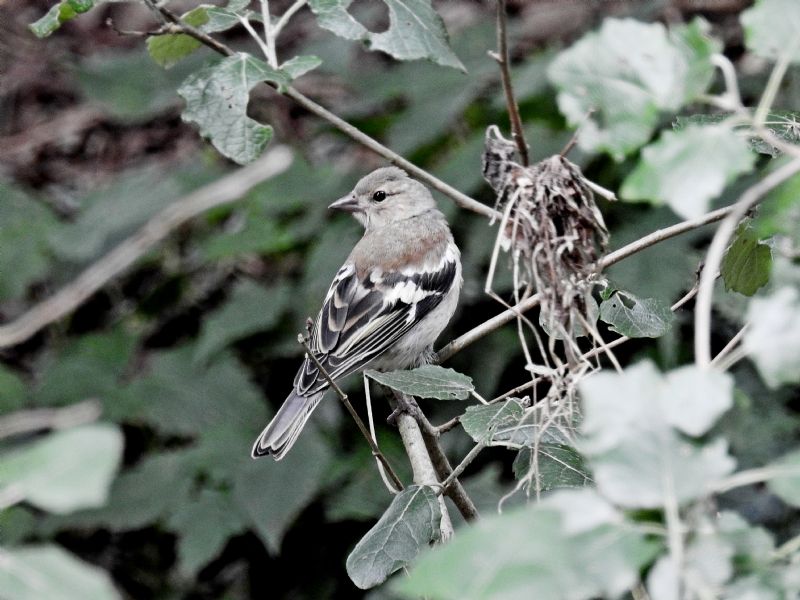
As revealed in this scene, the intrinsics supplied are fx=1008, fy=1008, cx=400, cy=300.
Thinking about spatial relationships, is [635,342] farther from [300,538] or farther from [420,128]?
[300,538]

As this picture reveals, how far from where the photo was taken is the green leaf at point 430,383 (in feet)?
7.89

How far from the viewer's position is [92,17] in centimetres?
898

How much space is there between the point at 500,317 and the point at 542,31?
4.78 metres

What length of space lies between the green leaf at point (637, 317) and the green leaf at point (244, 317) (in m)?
2.96

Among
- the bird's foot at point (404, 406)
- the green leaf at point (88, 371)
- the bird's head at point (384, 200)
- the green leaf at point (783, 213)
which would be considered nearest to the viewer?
the green leaf at point (783, 213)

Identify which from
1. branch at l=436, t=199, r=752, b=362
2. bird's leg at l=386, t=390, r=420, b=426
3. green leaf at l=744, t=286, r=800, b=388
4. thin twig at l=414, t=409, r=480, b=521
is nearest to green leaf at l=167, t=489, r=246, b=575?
bird's leg at l=386, t=390, r=420, b=426

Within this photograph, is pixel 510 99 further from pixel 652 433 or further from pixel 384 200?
pixel 384 200

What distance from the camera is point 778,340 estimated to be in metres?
1.36

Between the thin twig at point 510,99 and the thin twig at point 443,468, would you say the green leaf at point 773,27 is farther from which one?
the thin twig at point 443,468

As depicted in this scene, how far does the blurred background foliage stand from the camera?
485 cm

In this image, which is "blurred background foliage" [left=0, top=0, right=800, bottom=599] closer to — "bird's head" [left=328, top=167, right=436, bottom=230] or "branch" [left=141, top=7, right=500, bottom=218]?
→ "bird's head" [left=328, top=167, right=436, bottom=230]

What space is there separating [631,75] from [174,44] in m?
1.86

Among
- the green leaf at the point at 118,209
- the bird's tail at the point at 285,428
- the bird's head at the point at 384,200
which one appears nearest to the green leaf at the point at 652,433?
the bird's tail at the point at 285,428

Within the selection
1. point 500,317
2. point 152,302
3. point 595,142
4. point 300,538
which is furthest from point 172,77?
point 595,142
